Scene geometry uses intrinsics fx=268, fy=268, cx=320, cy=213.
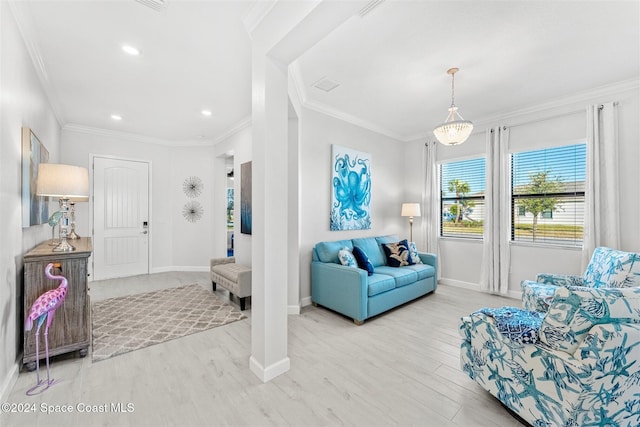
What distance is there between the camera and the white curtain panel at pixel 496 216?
4094 millimetres

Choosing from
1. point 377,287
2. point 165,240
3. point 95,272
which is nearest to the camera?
point 377,287

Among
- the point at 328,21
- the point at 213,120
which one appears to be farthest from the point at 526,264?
the point at 213,120

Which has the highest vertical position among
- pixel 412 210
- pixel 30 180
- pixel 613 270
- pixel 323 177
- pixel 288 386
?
pixel 323 177

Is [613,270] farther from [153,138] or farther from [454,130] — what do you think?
[153,138]

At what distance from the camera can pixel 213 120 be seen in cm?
449

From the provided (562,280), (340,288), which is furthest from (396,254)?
(562,280)

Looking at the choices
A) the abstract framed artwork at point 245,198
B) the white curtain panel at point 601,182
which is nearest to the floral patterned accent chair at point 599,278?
the white curtain panel at point 601,182

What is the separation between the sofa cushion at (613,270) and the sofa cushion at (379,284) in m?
2.01

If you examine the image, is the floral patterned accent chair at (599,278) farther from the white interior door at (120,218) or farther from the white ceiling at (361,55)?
the white interior door at (120,218)

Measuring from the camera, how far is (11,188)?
79.8 inches

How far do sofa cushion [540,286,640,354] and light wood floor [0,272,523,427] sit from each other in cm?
72

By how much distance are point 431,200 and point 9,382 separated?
5.41m

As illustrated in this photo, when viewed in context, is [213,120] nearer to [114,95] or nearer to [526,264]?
[114,95]

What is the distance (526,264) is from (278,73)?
14.1 feet
